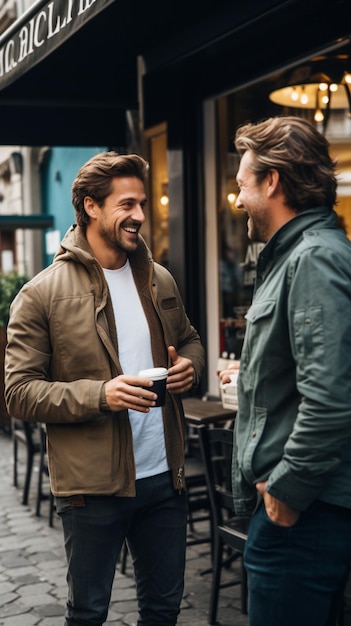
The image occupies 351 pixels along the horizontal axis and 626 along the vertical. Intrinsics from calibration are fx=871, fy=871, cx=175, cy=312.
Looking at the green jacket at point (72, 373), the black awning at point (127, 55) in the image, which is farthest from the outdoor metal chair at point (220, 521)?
the black awning at point (127, 55)

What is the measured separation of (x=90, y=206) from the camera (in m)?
3.02

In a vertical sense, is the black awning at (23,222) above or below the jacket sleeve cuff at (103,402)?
above

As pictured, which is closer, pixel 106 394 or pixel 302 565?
pixel 302 565

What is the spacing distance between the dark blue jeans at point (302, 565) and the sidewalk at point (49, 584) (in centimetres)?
235

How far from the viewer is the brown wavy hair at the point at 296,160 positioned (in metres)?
2.23

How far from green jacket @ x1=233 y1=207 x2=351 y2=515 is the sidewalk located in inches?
98.5

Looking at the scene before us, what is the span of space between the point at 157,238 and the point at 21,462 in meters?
2.61

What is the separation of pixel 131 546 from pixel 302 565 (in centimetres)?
105

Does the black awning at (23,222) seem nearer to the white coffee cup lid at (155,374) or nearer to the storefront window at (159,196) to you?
the storefront window at (159,196)

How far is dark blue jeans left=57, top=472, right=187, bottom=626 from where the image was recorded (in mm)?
2867

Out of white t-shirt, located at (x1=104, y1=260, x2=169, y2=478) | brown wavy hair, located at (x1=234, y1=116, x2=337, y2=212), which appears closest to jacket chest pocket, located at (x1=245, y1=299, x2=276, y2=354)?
brown wavy hair, located at (x1=234, y1=116, x2=337, y2=212)

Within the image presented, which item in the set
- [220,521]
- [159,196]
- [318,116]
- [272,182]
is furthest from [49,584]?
[159,196]

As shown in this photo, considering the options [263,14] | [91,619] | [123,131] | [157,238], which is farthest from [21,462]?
[91,619]

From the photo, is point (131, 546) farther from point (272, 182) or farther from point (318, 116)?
point (318, 116)
